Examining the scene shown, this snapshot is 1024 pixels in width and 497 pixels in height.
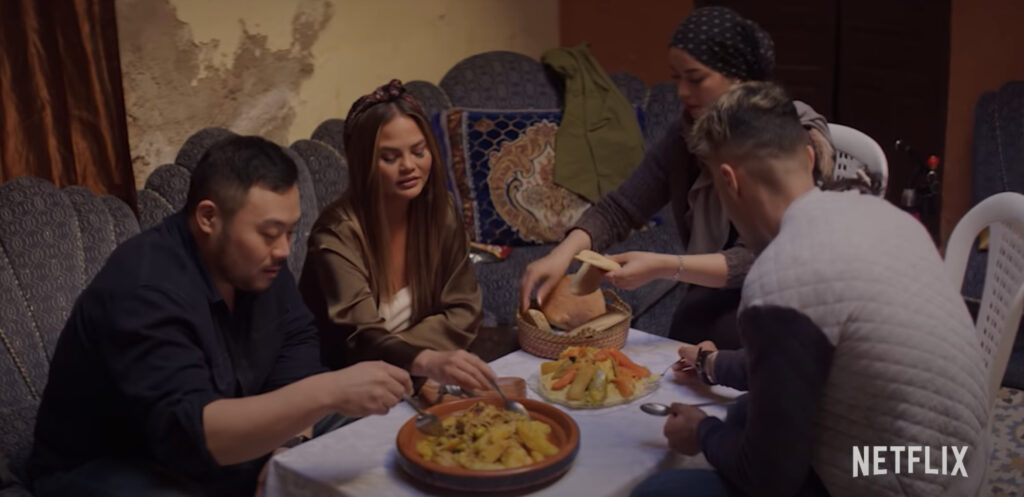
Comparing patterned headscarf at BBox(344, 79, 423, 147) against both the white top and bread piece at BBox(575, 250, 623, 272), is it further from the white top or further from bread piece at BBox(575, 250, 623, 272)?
bread piece at BBox(575, 250, 623, 272)

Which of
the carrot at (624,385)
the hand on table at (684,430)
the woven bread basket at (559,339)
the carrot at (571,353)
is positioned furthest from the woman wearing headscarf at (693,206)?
the hand on table at (684,430)

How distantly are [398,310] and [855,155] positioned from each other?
137 cm

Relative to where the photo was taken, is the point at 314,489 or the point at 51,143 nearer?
the point at 314,489

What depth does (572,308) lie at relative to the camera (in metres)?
2.27

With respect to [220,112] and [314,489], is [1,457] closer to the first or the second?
[314,489]

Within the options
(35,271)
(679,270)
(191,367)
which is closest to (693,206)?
(679,270)

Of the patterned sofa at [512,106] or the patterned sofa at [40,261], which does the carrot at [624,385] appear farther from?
the patterned sofa at [512,106]

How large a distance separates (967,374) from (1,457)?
1767mm

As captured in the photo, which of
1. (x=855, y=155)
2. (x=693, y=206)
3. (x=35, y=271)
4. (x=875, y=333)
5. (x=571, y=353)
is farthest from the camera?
(x=855, y=155)

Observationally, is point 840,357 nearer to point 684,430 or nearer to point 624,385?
point 684,430

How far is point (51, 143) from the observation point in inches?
109

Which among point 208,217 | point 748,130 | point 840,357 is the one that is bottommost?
point 840,357

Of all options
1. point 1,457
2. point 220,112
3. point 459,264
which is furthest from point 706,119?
point 220,112

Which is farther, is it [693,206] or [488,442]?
[693,206]
